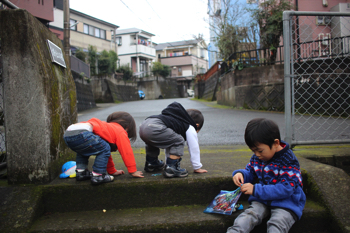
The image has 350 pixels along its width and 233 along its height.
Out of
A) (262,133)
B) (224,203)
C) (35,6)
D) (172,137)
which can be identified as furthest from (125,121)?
(35,6)

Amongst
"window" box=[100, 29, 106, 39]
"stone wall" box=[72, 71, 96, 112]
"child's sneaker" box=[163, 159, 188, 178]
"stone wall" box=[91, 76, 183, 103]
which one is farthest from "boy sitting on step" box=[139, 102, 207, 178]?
"window" box=[100, 29, 106, 39]

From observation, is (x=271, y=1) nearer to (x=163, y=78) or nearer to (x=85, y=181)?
(x=85, y=181)

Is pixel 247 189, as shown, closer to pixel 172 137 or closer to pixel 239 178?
pixel 239 178

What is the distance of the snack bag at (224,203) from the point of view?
5.67 ft

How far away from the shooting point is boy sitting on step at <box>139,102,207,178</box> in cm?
214

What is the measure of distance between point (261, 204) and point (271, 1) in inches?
395

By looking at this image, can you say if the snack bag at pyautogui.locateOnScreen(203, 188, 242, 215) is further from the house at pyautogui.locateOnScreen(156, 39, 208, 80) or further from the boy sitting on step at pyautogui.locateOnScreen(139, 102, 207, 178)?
the house at pyautogui.locateOnScreen(156, 39, 208, 80)

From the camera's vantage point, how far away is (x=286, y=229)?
157cm

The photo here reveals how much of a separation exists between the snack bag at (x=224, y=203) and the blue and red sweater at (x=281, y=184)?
134 mm

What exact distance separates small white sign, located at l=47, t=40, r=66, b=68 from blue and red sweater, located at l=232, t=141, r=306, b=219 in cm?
195

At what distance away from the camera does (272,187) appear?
1643 mm

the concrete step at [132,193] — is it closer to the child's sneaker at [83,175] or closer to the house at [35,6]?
the child's sneaker at [83,175]

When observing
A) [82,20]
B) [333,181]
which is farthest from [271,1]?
[82,20]

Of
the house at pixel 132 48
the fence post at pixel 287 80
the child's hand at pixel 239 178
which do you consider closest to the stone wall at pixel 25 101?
the child's hand at pixel 239 178
